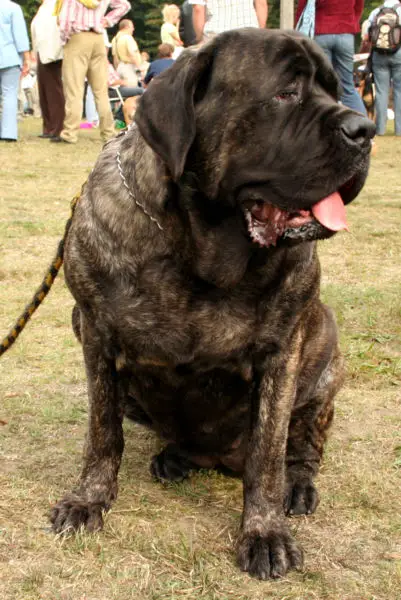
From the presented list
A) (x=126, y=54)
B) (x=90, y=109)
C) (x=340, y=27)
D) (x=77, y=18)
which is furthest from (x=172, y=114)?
(x=90, y=109)

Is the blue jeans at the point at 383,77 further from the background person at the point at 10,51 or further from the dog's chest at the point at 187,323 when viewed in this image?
the dog's chest at the point at 187,323

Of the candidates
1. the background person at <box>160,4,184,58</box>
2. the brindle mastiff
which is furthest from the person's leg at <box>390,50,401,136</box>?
the brindle mastiff

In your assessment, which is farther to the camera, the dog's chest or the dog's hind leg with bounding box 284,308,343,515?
the dog's hind leg with bounding box 284,308,343,515

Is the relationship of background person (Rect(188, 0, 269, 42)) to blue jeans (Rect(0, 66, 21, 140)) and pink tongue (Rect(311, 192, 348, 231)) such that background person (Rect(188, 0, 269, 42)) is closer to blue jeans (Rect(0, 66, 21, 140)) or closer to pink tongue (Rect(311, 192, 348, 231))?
blue jeans (Rect(0, 66, 21, 140))

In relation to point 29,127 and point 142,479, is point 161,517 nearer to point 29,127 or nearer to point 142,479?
point 142,479

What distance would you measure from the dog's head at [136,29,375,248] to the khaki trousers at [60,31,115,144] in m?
10.0

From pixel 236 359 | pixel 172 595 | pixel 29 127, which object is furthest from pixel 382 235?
pixel 29 127

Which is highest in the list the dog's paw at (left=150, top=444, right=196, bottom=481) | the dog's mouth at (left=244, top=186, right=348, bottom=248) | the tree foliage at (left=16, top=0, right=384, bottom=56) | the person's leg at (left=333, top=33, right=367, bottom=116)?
the dog's mouth at (left=244, top=186, right=348, bottom=248)

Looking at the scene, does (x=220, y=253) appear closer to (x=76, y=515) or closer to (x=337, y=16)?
(x=76, y=515)

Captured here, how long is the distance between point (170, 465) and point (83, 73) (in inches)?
397

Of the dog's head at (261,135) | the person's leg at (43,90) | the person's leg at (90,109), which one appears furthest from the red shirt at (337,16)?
the person's leg at (90,109)

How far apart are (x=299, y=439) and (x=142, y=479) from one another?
2.05 feet

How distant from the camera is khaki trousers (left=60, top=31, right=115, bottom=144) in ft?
40.7

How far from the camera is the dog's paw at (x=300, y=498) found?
3.14 metres
